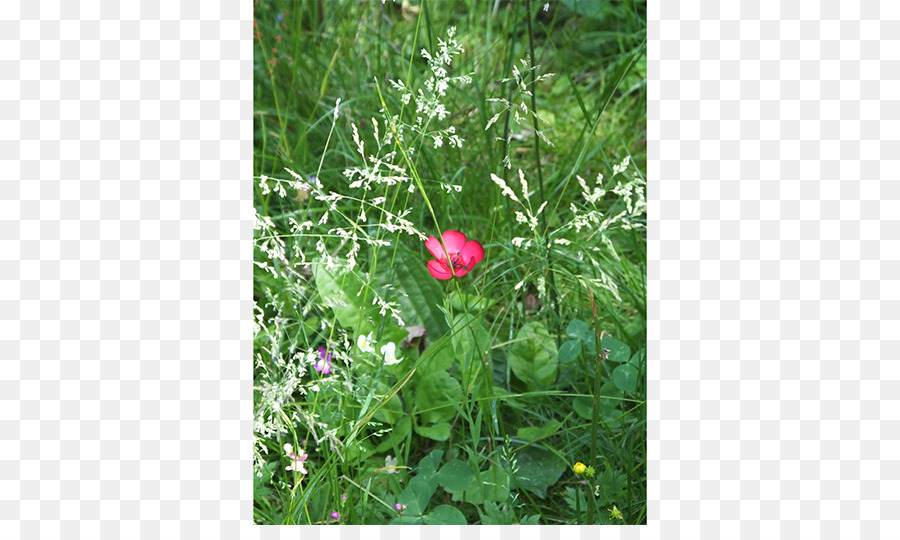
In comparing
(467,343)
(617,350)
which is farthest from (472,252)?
(617,350)

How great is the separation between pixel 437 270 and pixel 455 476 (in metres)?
0.31

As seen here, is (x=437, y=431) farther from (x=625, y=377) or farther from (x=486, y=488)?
(x=625, y=377)

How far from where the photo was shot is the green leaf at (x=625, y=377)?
1.28m

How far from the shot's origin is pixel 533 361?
1.42 meters

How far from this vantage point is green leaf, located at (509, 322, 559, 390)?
1.41 meters

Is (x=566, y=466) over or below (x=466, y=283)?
below

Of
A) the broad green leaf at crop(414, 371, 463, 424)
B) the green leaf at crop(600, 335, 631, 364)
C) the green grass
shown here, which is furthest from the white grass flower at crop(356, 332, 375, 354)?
the green leaf at crop(600, 335, 631, 364)
